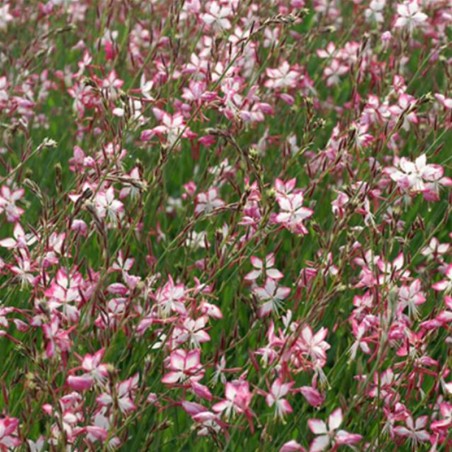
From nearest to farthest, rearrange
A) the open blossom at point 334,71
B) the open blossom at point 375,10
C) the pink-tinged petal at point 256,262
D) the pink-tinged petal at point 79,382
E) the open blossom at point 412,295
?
the pink-tinged petal at point 79,382, the open blossom at point 412,295, the pink-tinged petal at point 256,262, the open blossom at point 375,10, the open blossom at point 334,71

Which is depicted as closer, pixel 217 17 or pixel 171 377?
pixel 171 377

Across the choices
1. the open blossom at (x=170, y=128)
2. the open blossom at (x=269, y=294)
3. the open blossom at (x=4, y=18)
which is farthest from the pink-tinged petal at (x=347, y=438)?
the open blossom at (x=4, y=18)

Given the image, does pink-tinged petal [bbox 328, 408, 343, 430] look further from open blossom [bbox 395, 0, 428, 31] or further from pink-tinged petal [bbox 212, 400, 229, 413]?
open blossom [bbox 395, 0, 428, 31]

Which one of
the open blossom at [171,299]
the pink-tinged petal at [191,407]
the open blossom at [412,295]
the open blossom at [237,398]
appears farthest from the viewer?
the open blossom at [412,295]

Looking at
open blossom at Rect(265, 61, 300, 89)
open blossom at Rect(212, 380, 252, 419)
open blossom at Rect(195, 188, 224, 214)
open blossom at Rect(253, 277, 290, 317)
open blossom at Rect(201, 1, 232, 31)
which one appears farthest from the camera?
open blossom at Rect(265, 61, 300, 89)

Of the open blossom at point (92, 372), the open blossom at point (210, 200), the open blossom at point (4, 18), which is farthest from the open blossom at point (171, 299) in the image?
Result: the open blossom at point (4, 18)

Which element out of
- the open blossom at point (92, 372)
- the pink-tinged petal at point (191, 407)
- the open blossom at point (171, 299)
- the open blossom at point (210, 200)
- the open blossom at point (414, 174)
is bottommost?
the open blossom at point (210, 200)

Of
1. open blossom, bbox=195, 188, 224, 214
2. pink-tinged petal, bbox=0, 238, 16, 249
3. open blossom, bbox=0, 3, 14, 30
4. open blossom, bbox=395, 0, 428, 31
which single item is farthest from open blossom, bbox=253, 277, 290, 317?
open blossom, bbox=0, 3, 14, 30

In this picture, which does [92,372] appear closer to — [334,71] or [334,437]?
[334,437]

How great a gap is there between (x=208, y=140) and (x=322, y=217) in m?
0.99

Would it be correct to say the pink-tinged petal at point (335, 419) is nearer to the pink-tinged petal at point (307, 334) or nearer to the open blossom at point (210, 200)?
the pink-tinged petal at point (307, 334)

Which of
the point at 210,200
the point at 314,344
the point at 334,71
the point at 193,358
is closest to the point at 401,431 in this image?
the point at 314,344

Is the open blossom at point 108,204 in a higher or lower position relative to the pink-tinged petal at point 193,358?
higher

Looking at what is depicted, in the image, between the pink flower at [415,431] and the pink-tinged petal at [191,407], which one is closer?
the pink-tinged petal at [191,407]
